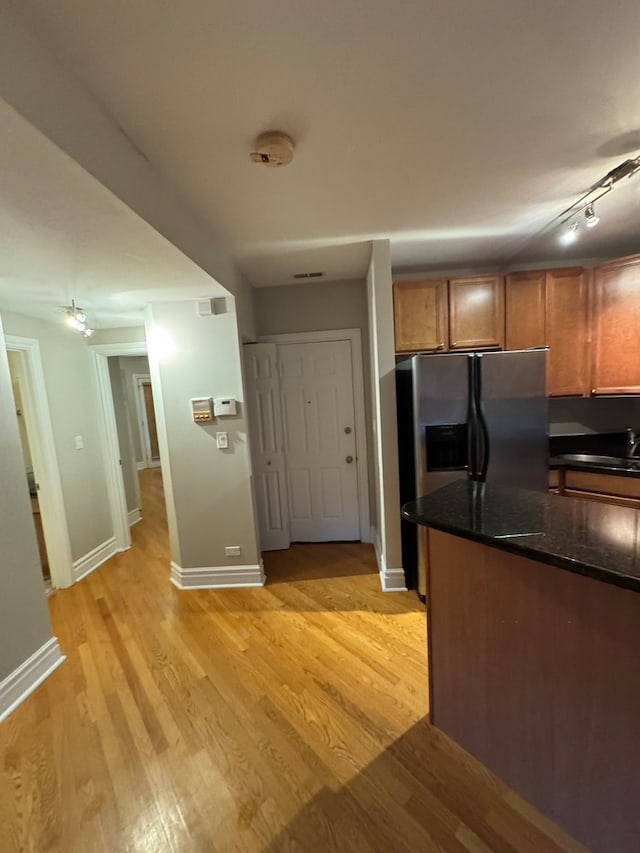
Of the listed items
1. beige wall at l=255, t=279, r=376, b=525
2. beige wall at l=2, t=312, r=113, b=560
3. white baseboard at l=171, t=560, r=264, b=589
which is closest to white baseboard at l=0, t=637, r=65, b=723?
white baseboard at l=171, t=560, r=264, b=589

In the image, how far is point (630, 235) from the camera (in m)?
2.57

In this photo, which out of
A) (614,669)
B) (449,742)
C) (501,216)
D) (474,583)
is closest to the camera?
(614,669)

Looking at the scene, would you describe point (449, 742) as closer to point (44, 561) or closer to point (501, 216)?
point (501, 216)

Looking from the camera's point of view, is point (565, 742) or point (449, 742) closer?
point (565, 742)

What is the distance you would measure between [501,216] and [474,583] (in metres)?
2.14

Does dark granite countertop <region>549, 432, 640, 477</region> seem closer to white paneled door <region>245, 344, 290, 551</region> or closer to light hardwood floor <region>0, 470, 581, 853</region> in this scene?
light hardwood floor <region>0, 470, 581, 853</region>

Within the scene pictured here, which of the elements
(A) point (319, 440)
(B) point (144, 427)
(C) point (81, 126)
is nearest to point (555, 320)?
(A) point (319, 440)

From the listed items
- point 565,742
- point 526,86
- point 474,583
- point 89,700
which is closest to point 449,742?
point 565,742

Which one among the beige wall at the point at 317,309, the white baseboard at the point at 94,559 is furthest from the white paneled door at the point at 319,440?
the white baseboard at the point at 94,559

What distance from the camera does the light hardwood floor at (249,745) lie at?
1.25 meters

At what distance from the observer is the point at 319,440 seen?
3.44m

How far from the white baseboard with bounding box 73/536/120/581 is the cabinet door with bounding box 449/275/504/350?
3.73 m

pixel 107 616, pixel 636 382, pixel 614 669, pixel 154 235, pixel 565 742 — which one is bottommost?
pixel 107 616

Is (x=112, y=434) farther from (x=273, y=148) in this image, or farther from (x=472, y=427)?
(x=472, y=427)
